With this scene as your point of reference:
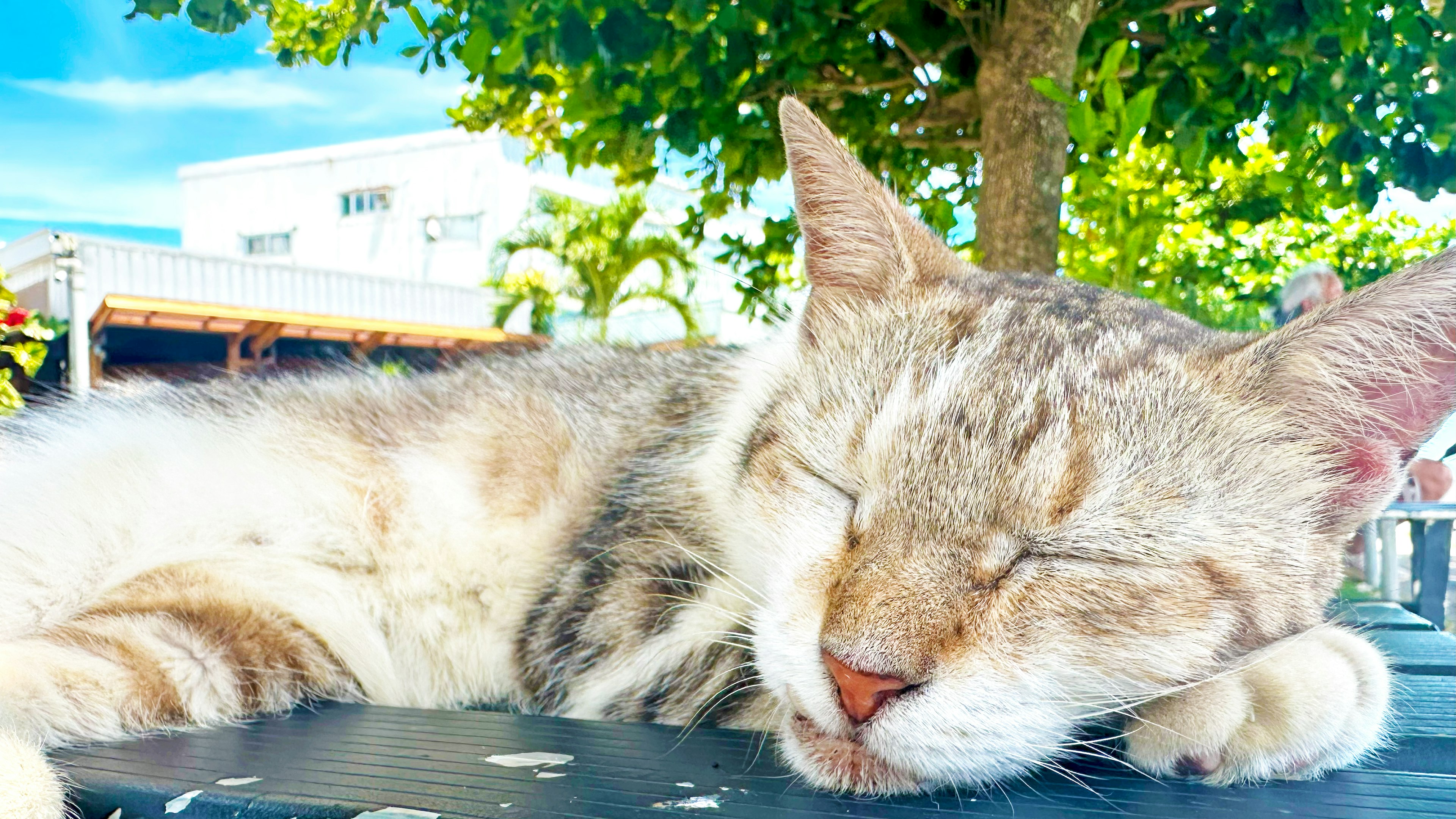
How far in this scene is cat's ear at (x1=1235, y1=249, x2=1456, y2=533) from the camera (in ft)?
3.13

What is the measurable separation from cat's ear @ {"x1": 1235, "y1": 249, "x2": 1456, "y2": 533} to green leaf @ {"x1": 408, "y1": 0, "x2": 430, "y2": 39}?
6.34 feet

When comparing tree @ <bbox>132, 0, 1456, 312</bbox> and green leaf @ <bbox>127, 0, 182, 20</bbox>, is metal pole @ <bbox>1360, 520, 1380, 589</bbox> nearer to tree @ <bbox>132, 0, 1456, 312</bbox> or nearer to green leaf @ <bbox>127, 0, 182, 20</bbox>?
tree @ <bbox>132, 0, 1456, 312</bbox>

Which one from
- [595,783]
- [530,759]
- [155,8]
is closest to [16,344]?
[155,8]

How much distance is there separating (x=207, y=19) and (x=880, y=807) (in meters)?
2.00

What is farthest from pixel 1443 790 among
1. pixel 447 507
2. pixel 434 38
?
pixel 434 38

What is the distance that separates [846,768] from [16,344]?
9.96 ft

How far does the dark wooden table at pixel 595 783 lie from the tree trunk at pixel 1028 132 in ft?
4.81

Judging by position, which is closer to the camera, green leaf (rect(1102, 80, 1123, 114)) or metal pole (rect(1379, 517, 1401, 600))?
green leaf (rect(1102, 80, 1123, 114))

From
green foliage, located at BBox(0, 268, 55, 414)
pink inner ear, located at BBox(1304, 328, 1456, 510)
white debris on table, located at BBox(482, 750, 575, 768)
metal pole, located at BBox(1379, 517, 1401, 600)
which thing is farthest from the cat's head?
green foliage, located at BBox(0, 268, 55, 414)

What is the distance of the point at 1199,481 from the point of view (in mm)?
958

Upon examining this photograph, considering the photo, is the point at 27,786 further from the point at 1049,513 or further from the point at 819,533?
the point at 1049,513

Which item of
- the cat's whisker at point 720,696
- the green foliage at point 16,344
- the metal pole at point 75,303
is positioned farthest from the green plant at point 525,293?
the cat's whisker at point 720,696

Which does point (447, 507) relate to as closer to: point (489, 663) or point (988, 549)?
point (489, 663)

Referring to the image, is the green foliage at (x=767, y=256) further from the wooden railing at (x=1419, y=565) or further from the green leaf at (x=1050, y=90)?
the wooden railing at (x=1419, y=565)
